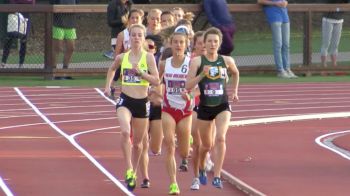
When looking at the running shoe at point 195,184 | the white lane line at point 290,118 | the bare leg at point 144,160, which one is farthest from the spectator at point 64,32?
the running shoe at point 195,184

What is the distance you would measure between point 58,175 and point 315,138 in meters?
5.11

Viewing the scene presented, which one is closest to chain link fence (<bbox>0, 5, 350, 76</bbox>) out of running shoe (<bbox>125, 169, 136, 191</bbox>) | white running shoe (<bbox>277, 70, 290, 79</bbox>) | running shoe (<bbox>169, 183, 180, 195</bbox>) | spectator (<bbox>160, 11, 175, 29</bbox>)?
white running shoe (<bbox>277, 70, 290, 79</bbox>)

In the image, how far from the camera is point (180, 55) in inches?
500

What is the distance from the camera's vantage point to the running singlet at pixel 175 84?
12.5 m

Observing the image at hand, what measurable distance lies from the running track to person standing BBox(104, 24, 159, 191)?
595mm

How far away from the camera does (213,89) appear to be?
41.1 feet

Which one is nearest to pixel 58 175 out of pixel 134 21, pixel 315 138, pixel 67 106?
pixel 134 21

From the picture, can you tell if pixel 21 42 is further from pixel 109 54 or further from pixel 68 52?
pixel 109 54

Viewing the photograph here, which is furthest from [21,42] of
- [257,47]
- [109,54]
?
[257,47]

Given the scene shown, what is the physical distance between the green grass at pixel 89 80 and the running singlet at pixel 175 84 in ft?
39.0

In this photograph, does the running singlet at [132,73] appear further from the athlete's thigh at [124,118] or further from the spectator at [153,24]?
the spectator at [153,24]

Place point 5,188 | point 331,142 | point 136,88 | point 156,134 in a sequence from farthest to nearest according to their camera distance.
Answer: point 331,142 < point 156,134 < point 136,88 < point 5,188

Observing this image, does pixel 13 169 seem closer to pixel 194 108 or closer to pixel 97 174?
pixel 97 174

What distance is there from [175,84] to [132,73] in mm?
491
